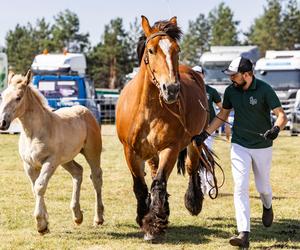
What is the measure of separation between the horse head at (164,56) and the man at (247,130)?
0.63 meters

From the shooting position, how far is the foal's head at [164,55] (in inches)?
251

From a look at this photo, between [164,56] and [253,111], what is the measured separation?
3.60 ft

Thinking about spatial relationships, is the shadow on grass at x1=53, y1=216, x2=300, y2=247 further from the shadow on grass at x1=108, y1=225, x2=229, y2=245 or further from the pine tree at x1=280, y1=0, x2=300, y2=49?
the pine tree at x1=280, y1=0, x2=300, y2=49

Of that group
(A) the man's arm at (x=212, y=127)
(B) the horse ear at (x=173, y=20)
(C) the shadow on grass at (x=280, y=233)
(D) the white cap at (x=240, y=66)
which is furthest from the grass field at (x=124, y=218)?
(B) the horse ear at (x=173, y=20)

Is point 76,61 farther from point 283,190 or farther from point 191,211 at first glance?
point 191,211

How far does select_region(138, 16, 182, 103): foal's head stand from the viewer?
6383 mm

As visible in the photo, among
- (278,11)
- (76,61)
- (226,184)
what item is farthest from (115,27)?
(226,184)

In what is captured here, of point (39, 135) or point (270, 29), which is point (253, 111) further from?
point (270, 29)

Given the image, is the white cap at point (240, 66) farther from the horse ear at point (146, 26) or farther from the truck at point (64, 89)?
the truck at point (64, 89)

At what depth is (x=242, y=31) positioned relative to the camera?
80125 mm

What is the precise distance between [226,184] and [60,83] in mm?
13955

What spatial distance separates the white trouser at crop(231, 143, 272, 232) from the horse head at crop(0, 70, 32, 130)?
7.54 feet

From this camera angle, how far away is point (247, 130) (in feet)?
22.1

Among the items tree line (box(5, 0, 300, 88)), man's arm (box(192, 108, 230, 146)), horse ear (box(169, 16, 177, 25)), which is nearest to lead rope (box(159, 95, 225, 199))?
man's arm (box(192, 108, 230, 146))
